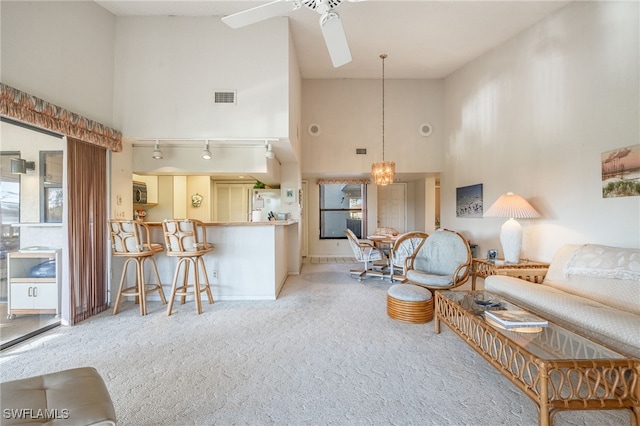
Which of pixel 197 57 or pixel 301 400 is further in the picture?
pixel 197 57

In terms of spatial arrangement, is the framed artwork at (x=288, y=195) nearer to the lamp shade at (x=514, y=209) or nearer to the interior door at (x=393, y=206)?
the interior door at (x=393, y=206)

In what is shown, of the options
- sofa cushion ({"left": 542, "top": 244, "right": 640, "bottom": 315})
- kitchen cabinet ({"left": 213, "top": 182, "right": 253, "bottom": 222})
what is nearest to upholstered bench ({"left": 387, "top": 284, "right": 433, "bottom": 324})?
sofa cushion ({"left": 542, "top": 244, "right": 640, "bottom": 315})

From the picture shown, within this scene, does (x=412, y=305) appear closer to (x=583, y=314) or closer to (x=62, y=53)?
(x=583, y=314)

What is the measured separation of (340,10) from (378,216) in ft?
17.0

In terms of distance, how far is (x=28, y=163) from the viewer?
311 centimetres

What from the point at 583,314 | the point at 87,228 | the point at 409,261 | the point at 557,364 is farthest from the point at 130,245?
the point at 583,314

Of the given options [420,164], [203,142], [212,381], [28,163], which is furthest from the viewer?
[420,164]

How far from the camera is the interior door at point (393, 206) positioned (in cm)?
791

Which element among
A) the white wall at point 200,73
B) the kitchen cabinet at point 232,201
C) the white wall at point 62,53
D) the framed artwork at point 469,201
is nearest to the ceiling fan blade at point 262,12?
the white wall at point 200,73

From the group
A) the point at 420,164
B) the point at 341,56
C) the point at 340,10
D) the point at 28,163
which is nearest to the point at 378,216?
the point at 420,164

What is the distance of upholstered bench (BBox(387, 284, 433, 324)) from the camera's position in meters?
2.93

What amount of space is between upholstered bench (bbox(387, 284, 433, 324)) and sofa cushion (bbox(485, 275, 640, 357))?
0.79 m

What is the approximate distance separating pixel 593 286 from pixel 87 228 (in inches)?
214

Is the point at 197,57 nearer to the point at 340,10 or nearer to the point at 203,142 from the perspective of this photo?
the point at 203,142
